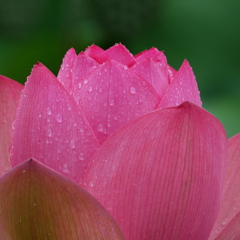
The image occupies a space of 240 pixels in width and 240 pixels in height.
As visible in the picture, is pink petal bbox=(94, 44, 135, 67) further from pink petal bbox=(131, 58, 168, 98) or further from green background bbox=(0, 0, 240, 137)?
green background bbox=(0, 0, 240, 137)

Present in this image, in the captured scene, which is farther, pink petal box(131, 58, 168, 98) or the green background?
the green background

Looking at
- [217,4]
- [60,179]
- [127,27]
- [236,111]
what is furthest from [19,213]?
[217,4]

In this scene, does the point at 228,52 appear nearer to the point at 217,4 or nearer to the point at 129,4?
the point at 217,4

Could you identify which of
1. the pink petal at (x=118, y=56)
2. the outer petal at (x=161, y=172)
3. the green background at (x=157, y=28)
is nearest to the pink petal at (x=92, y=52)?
the pink petal at (x=118, y=56)

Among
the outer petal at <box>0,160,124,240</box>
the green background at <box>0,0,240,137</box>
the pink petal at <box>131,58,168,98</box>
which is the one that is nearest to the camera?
the outer petal at <box>0,160,124,240</box>

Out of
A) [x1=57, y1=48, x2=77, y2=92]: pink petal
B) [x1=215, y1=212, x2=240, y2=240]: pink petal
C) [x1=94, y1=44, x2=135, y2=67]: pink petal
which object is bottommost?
[x1=215, y1=212, x2=240, y2=240]: pink petal

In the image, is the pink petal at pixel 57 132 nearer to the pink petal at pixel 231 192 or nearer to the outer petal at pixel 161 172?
the outer petal at pixel 161 172

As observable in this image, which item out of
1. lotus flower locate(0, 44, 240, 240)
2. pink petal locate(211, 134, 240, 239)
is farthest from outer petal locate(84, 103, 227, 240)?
pink petal locate(211, 134, 240, 239)

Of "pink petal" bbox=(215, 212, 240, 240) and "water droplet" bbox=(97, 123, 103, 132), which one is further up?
"water droplet" bbox=(97, 123, 103, 132)

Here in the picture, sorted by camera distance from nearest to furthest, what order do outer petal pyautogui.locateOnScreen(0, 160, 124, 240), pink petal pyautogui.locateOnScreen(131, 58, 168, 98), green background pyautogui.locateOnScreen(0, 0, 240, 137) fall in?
outer petal pyautogui.locateOnScreen(0, 160, 124, 240)
pink petal pyautogui.locateOnScreen(131, 58, 168, 98)
green background pyautogui.locateOnScreen(0, 0, 240, 137)
